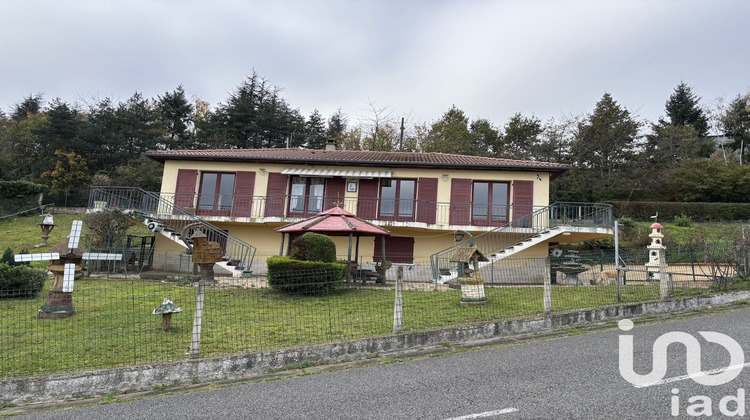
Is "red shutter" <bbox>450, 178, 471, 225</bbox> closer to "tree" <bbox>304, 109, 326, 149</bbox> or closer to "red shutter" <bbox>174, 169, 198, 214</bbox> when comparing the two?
"red shutter" <bbox>174, 169, 198, 214</bbox>

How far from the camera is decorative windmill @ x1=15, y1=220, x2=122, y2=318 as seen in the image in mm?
7633

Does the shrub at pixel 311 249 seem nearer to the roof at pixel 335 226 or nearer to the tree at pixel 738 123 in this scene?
the roof at pixel 335 226

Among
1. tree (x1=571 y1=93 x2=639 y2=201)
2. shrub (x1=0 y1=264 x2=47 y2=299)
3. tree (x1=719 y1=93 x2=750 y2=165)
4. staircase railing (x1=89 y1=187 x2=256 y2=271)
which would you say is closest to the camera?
shrub (x1=0 y1=264 x2=47 y2=299)

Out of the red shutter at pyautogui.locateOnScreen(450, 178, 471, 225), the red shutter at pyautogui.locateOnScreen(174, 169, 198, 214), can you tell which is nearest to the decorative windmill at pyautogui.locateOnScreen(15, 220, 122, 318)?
the red shutter at pyautogui.locateOnScreen(174, 169, 198, 214)

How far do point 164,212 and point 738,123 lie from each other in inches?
1870

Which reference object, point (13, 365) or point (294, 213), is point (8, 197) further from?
point (13, 365)

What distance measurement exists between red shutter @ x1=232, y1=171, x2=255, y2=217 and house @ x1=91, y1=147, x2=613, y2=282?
0.04 m

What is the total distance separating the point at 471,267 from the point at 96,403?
7.49 metres

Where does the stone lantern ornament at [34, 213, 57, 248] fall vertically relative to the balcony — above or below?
below

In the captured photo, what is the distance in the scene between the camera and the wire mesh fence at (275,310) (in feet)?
19.0

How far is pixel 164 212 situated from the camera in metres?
17.2

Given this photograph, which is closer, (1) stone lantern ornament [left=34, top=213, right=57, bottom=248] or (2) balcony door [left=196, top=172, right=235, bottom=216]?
(2) balcony door [left=196, top=172, right=235, bottom=216]

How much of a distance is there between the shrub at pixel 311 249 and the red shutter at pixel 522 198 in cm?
925

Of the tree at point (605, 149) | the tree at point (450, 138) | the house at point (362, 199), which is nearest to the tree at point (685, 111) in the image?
the tree at point (605, 149)
